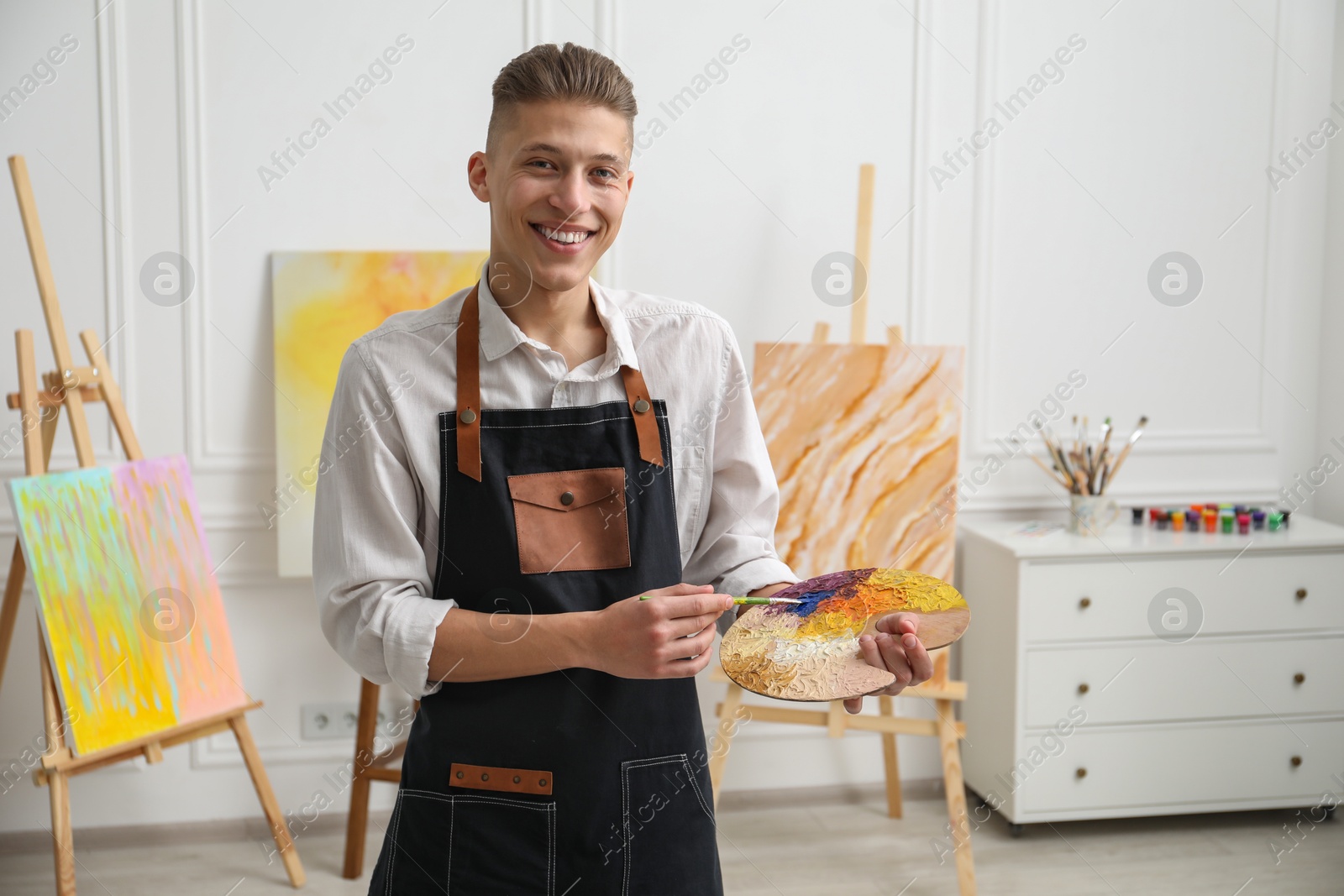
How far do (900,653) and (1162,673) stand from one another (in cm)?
212

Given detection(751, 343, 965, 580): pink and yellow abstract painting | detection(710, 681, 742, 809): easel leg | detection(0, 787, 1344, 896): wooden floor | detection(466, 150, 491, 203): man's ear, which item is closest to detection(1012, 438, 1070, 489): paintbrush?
detection(751, 343, 965, 580): pink and yellow abstract painting

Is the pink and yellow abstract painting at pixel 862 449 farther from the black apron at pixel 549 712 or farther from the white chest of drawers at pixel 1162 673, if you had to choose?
the black apron at pixel 549 712

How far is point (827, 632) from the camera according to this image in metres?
1.39

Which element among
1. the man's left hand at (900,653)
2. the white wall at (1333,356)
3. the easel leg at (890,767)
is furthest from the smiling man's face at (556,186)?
the white wall at (1333,356)

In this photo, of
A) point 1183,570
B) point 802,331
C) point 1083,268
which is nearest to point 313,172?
point 802,331

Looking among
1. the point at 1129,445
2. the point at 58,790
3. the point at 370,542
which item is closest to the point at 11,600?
the point at 58,790

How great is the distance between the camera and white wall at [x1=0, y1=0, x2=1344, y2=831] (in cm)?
290

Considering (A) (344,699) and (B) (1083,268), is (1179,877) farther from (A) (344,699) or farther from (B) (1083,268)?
(A) (344,699)

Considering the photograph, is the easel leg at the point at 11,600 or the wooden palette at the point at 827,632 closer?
the wooden palette at the point at 827,632

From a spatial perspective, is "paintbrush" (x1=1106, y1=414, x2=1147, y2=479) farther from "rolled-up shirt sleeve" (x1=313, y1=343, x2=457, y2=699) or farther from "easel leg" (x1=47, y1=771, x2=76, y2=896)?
"easel leg" (x1=47, y1=771, x2=76, y2=896)

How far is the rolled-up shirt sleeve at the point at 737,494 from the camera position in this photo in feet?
4.90

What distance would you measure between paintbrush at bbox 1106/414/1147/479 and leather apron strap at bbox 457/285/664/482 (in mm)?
2224

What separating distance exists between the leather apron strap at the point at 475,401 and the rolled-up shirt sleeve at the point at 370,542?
8cm

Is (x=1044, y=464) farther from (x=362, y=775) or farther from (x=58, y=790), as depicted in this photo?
(x=58, y=790)
